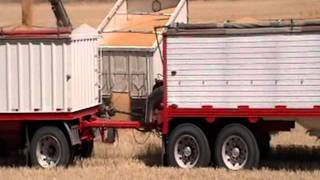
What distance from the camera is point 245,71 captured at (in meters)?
13.6

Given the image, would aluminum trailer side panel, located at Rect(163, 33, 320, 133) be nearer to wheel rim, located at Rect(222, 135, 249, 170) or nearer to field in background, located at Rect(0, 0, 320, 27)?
wheel rim, located at Rect(222, 135, 249, 170)

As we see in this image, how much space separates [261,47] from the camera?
1351 cm

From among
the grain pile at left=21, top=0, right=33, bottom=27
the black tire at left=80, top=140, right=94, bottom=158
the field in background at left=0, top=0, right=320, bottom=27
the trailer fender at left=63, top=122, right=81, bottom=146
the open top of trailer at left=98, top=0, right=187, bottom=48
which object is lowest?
the black tire at left=80, top=140, right=94, bottom=158

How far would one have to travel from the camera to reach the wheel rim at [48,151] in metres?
14.4

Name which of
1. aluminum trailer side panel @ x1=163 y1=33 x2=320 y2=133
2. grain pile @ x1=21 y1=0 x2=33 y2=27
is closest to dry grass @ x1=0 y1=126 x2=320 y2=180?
aluminum trailer side panel @ x1=163 y1=33 x2=320 y2=133

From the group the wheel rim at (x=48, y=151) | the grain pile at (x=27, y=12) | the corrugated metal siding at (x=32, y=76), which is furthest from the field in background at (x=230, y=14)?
the wheel rim at (x=48, y=151)

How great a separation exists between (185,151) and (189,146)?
11 centimetres

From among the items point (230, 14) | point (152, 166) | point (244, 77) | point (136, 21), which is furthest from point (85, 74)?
point (230, 14)

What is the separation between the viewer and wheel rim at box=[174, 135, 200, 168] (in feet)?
46.0

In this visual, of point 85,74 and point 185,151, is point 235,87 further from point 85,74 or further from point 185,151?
point 85,74

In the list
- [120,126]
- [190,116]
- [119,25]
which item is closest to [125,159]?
[120,126]

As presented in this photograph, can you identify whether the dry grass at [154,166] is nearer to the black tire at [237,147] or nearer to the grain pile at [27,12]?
the black tire at [237,147]

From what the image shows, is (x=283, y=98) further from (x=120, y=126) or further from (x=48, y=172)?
(x=48, y=172)

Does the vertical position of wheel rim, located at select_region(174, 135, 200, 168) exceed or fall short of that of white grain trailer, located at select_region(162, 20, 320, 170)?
it falls short
